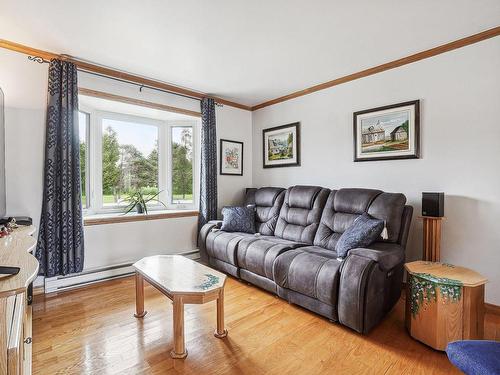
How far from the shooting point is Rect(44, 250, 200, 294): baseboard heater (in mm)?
2619

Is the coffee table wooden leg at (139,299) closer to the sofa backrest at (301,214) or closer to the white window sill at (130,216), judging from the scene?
the white window sill at (130,216)

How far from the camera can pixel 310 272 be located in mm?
2139

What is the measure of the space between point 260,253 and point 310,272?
61 cm

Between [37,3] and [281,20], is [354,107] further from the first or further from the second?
[37,3]

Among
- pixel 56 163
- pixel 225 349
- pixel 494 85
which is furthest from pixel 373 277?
pixel 56 163

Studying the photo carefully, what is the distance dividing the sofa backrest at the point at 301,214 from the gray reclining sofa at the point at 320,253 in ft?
0.04

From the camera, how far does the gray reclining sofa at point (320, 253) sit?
6.25 feet

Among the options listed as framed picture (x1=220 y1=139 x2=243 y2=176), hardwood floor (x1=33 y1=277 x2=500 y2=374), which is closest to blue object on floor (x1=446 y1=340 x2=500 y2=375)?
hardwood floor (x1=33 y1=277 x2=500 y2=374)

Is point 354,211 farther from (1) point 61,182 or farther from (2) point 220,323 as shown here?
(1) point 61,182

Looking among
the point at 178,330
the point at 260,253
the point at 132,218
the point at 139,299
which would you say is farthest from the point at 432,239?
the point at 132,218

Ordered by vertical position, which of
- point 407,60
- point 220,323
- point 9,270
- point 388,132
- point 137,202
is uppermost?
point 407,60

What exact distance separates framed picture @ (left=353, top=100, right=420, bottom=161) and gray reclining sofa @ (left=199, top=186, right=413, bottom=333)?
0.54 meters

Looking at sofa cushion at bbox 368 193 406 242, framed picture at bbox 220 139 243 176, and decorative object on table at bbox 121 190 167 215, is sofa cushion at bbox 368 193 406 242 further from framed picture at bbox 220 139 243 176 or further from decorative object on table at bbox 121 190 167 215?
decorative object on table at bbox 121 190 167 215

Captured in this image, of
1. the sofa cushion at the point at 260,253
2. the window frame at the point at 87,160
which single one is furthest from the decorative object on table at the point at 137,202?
the sofa cushion at the point at 260,253
